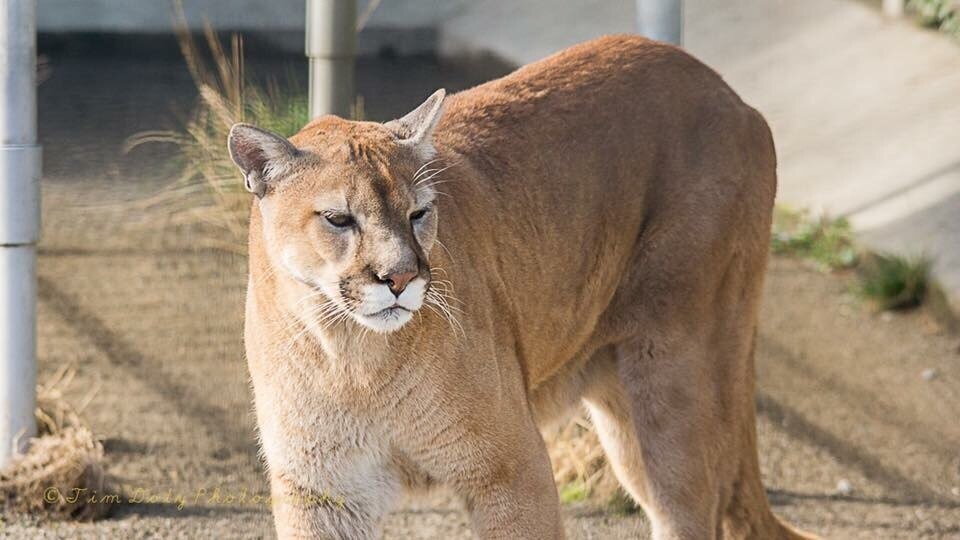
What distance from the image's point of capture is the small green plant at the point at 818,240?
6.15m

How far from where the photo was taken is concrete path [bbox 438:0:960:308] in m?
6.29

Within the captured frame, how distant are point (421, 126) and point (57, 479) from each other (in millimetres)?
1727

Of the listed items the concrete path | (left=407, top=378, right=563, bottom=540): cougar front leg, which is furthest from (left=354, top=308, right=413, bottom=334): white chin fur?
the concrete path

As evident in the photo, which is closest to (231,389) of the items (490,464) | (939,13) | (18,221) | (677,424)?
(18,221)

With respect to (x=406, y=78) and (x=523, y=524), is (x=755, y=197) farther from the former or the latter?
(x=406, y=78)

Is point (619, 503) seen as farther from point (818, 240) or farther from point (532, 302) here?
point (818, 240)

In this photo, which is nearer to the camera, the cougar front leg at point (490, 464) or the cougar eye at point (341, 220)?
the cougar eye at point (341, 220)

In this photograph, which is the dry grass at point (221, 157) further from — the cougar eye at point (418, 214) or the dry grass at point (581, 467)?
the cougar eye at point (418, 214)

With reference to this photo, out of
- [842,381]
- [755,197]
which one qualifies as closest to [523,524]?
[755,197]

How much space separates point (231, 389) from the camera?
16.5ft

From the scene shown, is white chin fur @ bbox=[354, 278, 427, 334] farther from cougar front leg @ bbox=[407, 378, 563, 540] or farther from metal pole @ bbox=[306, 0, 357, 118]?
metal pole @ bbox=[306, 0, 357, 118]

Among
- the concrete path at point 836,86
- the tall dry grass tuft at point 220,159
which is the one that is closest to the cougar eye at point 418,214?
the tall dry grass tuft at point 220,159

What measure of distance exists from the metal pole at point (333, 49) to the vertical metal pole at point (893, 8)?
4.23 m

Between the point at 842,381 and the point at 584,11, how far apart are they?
12.2ft
